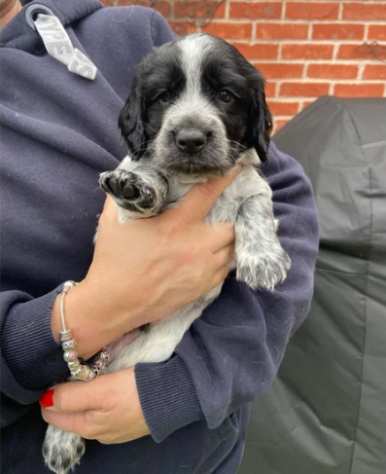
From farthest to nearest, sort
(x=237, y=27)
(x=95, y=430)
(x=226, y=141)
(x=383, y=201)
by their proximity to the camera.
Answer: (x=237, y=27) < (x=383, y=201) < (x=226, y=141) < (x=95, y=430)

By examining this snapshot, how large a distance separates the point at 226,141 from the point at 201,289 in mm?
364

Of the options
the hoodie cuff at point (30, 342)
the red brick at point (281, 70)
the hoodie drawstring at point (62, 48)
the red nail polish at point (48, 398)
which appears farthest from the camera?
the red brick at point (281, 70)

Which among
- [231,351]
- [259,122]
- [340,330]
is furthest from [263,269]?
[340,330]

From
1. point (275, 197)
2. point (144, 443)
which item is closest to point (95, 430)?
point (144, 443)

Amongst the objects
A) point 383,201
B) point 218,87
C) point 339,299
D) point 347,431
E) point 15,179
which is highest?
point 218,87

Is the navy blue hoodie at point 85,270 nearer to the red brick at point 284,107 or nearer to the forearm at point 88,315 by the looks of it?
the forearm at point 88,315

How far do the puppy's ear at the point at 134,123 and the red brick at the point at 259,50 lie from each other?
1888 mm

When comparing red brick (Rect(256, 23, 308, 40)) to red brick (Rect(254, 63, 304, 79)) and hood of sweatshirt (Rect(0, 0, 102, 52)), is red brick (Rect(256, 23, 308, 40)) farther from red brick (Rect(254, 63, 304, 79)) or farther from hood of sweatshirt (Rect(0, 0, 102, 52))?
hood of sweatshirt (Rect(0, 0, 102, 52))

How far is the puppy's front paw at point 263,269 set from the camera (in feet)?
3.94

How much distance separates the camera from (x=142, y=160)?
4.39 ft

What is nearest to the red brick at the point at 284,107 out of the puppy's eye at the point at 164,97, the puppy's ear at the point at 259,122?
the puppy's ear at the point at 259,122

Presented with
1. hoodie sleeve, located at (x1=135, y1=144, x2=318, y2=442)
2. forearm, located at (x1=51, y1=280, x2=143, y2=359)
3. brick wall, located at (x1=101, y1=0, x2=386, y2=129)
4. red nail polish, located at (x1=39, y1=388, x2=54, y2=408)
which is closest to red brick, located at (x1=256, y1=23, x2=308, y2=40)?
brick wall, located at (x1=101, y1=0, x2=386, y2=129)

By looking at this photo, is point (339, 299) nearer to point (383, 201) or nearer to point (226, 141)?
point (383, 201)

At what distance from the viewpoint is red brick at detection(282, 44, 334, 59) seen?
9.87ft
